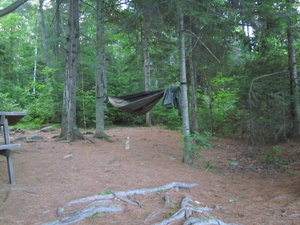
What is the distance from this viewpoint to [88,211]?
3.19 metres

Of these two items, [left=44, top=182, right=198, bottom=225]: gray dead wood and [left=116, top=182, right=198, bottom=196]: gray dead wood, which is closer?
[left=44, top=182, right=198, bottom=225]: gray dead wood

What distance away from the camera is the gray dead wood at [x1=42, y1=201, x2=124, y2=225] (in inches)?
117

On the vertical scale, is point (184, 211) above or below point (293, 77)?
below

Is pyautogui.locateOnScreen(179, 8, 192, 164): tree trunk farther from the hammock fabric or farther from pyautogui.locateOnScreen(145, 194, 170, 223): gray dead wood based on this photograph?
pyautogui.locateOnScreen(145, 194, 170, 223): gray dead wood

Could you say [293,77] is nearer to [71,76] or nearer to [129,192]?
[129,192]

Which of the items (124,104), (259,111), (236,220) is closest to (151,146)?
(124,104)

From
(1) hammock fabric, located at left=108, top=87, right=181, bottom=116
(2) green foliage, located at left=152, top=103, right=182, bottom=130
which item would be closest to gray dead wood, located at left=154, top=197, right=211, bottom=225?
(1) hammock fabric, located at left=108, top=87, right=181, bottom=116

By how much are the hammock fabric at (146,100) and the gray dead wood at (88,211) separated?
10.9ft

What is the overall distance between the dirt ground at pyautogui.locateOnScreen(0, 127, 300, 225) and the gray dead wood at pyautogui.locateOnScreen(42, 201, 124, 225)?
3.0 inches

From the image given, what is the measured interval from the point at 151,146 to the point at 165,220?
5.65 metres

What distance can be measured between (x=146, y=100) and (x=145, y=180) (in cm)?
267

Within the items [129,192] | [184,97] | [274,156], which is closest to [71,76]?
[184,97]

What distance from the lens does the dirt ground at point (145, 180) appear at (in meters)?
3.26

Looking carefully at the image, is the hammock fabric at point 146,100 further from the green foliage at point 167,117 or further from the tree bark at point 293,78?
the green foliage at point 167,117
